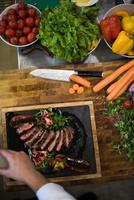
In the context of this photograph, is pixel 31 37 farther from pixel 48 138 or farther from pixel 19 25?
pixel 48 138

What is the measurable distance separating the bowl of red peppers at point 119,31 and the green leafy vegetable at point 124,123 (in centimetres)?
14

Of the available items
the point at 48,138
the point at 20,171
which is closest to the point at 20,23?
the point at 48,138

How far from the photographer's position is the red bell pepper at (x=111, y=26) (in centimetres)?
121

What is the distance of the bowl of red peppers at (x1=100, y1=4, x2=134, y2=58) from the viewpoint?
1206mm

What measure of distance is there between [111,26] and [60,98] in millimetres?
275

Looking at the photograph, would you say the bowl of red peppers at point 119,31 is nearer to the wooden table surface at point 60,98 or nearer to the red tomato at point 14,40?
the wooden table surface at point 60,98

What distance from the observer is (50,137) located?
1233 mm

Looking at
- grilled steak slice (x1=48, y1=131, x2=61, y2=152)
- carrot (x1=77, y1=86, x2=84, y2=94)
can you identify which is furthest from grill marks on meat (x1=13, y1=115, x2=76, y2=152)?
carrot (x1=77, y1=86, x2=84, y2=94)

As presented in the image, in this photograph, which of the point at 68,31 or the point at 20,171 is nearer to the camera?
the point at 20,171

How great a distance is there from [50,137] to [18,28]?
14.0 inches

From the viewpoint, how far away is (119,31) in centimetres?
123

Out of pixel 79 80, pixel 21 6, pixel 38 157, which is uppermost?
pixel 21 6

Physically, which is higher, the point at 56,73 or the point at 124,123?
the point at 56,73

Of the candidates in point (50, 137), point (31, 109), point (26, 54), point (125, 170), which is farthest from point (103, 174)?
point (26, 54)
